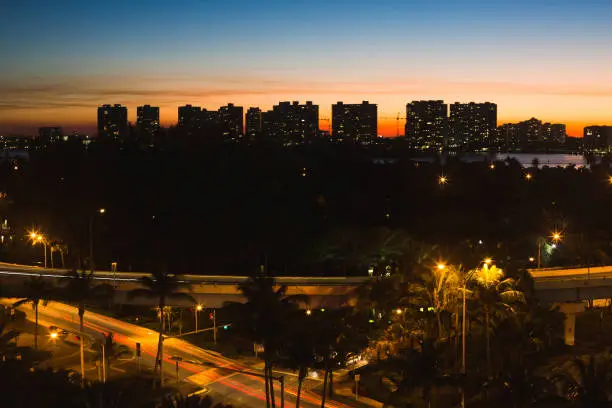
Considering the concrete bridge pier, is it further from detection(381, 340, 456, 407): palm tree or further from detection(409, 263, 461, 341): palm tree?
detection(381, 340, 456, 407): palm tree

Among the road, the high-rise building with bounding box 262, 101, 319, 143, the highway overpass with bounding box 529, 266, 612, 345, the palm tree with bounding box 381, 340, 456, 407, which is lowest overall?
the road

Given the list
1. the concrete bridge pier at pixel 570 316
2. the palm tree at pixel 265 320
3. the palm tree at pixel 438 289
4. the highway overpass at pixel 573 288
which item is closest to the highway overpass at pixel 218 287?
the palm tree at pixel 438 289

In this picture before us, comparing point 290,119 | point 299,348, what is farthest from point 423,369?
point 290,119

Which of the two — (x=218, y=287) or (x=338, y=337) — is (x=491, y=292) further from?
(x=218, y=287)

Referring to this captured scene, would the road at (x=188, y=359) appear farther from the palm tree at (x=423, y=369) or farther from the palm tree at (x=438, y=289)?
the palm tree at (x=423, y=369)

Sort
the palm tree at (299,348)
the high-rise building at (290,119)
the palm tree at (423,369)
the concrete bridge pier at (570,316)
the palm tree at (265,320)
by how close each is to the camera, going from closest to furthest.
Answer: the palm tree at (423,369) < the palm tree at (265,320) < the palm tree at (299,348) < the concrete bridge pier at (570,316) < the high-rise building at (290,119)

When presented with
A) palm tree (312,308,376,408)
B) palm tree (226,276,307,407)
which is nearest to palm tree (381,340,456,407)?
palm tree (226,276,307,407)
